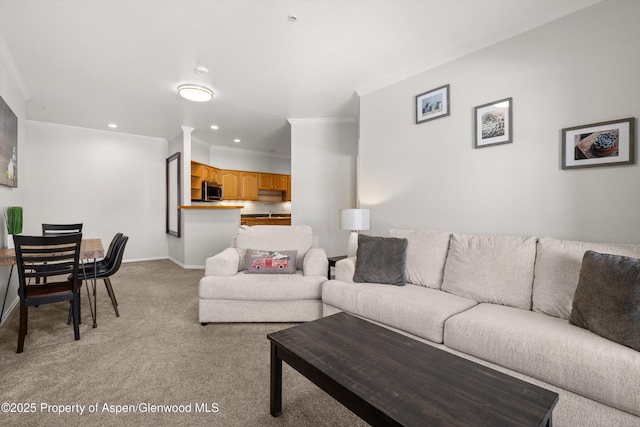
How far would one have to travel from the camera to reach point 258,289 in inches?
109

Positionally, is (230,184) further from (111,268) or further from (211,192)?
(111,268)

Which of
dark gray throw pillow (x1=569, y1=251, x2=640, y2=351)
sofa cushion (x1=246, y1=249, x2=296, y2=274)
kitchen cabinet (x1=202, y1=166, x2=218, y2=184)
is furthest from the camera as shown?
kitchen cabinet (x1=202, y1=166, x2=218, y2=184)

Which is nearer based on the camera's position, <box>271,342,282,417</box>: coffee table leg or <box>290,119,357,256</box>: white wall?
<box>271,342,282,417</box>: coffee table leg

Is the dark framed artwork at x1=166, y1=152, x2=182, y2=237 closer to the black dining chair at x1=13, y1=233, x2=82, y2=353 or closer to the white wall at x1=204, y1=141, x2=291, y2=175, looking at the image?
the white wall at x1=204, y1=141, x2=291, y2=175

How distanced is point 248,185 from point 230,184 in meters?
0.47

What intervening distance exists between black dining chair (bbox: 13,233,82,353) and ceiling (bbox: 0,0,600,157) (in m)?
1.74

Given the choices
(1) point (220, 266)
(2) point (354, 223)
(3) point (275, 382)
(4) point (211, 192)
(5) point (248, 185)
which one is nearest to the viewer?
(3) point (275, 382)

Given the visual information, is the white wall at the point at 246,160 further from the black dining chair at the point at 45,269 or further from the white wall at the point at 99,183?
the black dining chair at the point at 45,269

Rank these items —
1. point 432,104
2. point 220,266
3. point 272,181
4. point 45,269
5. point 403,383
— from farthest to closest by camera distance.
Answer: point 272,181 < point 432,104 < point 220,266 < point 45,269 < point 403,383

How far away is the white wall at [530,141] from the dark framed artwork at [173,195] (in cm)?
405

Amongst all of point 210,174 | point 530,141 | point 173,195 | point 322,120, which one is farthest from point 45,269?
point 210,174

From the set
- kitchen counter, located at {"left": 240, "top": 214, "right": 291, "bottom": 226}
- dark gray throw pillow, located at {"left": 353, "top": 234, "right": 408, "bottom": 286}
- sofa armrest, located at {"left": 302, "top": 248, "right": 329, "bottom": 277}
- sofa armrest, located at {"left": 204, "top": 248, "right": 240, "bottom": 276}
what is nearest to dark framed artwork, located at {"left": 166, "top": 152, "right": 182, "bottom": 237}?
kitchen counter, located at {"left": 240, "top": 214, "right": 291, "bottom": 226}

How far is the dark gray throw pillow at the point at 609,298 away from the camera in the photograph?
1.41 m

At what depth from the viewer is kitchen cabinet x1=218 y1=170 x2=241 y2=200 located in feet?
23.4
